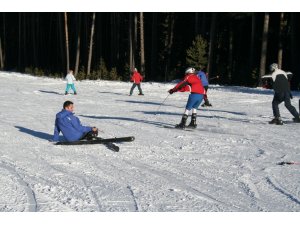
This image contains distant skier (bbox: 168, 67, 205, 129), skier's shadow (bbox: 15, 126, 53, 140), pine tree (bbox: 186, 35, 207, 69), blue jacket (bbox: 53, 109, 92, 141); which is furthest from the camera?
pine tree (bbox: 186, 35, 207, 69)

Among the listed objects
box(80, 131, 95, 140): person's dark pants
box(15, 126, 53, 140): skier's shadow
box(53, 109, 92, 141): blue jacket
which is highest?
box(53, 109, 92, 141): blue jacket

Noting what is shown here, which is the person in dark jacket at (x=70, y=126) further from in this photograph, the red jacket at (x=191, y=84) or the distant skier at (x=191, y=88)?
the red jacket at (x=191, y=84)

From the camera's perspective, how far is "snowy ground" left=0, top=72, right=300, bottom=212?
5.91m

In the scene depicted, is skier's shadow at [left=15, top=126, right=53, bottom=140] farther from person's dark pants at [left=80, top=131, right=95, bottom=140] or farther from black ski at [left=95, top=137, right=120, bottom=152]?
black ski at [left=95, top=137, right=120, bottom=152]

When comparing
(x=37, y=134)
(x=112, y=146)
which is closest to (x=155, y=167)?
(x=112, y=146)

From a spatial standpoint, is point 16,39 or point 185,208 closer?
point 185,208

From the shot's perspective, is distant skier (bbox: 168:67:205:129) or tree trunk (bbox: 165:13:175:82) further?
tree trunk (bbox: 165:13:175:82)

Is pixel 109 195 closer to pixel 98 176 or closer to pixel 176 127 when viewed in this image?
pixel 98 176

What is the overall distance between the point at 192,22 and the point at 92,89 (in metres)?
19.1

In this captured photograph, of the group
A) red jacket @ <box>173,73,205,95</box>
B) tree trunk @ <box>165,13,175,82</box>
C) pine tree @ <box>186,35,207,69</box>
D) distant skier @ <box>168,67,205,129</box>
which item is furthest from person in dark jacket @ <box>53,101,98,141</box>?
tree trunk @ <box>165,13,175,82</box>

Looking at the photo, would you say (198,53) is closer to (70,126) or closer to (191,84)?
(191,84)

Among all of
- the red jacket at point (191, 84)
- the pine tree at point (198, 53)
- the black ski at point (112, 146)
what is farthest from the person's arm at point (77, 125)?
the pine tree at point (198, 53)

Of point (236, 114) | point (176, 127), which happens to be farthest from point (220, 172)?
point (236, 114)
